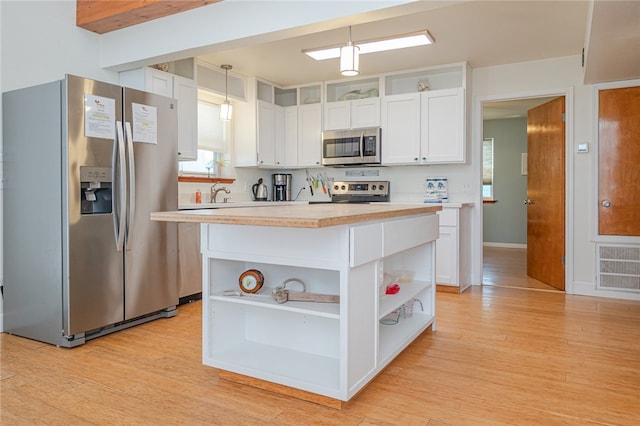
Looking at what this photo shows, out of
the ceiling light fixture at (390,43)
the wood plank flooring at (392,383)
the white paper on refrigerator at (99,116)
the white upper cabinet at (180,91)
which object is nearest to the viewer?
the wood plank flooring at (392,383)

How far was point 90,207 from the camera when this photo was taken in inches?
116

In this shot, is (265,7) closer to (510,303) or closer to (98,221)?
(98,221)

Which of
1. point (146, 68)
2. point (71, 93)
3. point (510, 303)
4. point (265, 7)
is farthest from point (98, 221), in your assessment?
point (510, 303)

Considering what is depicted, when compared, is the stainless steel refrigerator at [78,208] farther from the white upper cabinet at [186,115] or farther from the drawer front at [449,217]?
the drawer front at [449,217]

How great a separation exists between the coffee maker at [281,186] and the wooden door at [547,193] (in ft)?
9.57

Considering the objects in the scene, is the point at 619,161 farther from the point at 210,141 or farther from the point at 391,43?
the point at 210,141

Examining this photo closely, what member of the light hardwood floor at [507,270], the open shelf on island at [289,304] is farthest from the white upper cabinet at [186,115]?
the light hardwood floor at [507,270]

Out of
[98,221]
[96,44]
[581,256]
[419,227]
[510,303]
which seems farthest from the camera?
[581,256]

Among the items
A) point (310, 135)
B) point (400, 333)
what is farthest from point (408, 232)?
point (310, 135)

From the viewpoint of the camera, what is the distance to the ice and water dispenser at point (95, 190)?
289cm

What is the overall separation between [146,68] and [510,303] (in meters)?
3.74

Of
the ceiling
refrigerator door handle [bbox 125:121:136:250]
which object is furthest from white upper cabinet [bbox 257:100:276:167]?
refrigerator door handle [bbox 125:121:136:250]

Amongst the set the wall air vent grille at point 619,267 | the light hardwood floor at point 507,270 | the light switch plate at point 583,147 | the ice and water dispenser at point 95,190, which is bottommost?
the light hardwood floor at point 507,270

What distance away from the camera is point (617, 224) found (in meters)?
4.20
